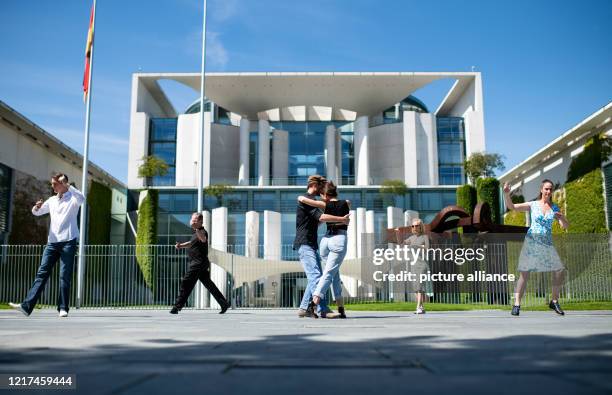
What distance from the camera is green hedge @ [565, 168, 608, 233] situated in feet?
77.4

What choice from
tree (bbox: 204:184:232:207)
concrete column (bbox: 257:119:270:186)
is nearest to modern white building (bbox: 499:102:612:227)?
concrete column (bbox: 257:119:270:186)

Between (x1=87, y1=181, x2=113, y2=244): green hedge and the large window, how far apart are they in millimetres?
9554

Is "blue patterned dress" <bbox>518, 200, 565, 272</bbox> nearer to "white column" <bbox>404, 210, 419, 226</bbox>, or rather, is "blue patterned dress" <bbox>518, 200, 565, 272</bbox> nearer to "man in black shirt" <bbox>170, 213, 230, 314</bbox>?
"man in black shirt" <bbox>170, 213, 230, 314</bbox>

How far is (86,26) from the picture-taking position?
747 inches

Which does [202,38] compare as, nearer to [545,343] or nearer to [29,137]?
[29,137]

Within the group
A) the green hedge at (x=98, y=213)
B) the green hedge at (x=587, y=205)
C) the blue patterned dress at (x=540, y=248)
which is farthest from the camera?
the green hedge at (x=98, y=213)

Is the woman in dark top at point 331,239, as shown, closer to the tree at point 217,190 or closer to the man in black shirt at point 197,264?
the man in black shirt at point 197,264

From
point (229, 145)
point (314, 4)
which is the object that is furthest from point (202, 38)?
point (229, 145)

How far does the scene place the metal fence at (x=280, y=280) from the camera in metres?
17.8

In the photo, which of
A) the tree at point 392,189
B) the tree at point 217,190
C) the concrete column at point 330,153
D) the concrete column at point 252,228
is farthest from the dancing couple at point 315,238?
the concrete column at point 330,153

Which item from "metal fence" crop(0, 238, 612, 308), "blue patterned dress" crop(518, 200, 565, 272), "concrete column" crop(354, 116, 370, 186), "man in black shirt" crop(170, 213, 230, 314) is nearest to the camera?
"blue patterned dress" crop(518, 200, 565, 272)

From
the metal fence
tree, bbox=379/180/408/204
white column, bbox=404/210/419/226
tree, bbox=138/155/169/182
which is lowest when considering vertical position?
the metal fence

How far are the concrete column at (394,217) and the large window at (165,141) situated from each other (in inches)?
721

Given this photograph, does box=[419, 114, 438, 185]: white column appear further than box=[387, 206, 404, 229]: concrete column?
Yes
